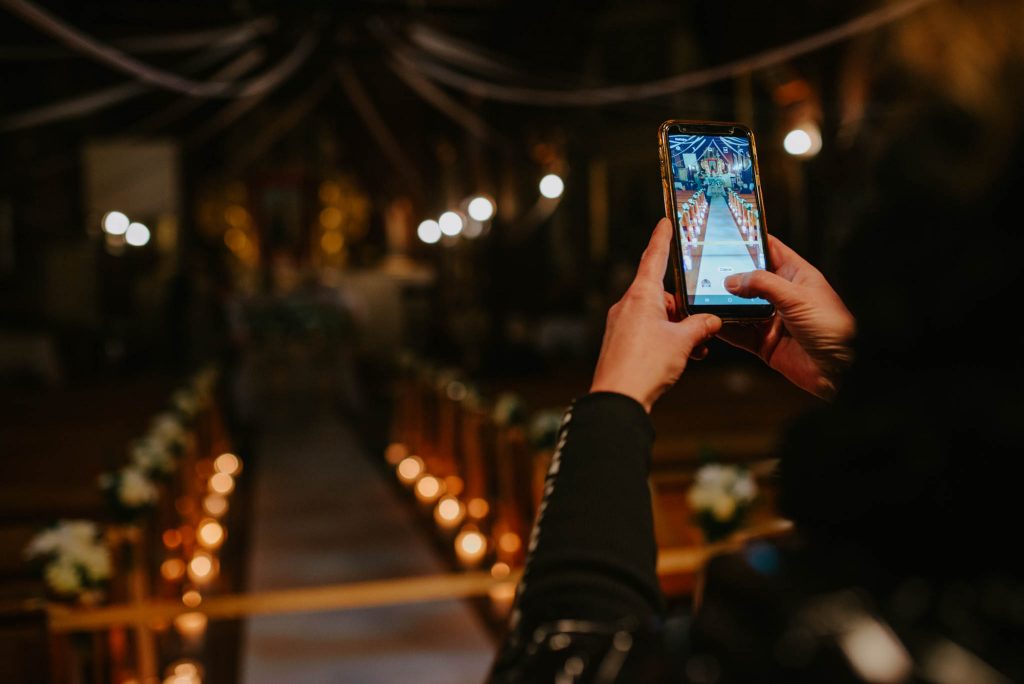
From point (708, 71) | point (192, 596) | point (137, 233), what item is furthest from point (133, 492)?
point (137, 233)

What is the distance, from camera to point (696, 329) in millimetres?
1063

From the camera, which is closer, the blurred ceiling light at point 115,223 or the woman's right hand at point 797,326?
the woman's right hand at point 797,326

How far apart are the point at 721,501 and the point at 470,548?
9.21 ft

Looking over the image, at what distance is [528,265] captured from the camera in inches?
603

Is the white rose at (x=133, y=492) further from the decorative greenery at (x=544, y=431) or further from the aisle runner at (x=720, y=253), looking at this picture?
the aisle runner at (x=720, y=253)

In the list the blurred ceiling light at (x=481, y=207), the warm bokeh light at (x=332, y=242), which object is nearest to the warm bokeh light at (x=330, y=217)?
the warm bokeh light at (x=332, y=242)

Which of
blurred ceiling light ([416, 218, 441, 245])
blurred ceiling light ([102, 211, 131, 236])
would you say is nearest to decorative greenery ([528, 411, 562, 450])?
blurred ceiling light ([102, 211, 131, 236])

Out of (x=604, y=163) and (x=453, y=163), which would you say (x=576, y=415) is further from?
(x=453, y=163)

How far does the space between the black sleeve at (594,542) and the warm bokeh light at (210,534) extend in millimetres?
5934

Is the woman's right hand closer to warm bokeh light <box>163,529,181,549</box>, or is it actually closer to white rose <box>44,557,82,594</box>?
white rose <box>44,557,82,594</box>

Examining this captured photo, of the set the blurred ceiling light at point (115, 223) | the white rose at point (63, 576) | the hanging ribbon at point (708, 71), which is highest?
the hanging ribbon at point (708, 71)

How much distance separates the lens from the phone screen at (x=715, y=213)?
1189mm

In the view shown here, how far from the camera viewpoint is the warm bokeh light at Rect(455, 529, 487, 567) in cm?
599

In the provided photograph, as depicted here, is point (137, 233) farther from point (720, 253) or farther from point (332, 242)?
point (720, 253)
